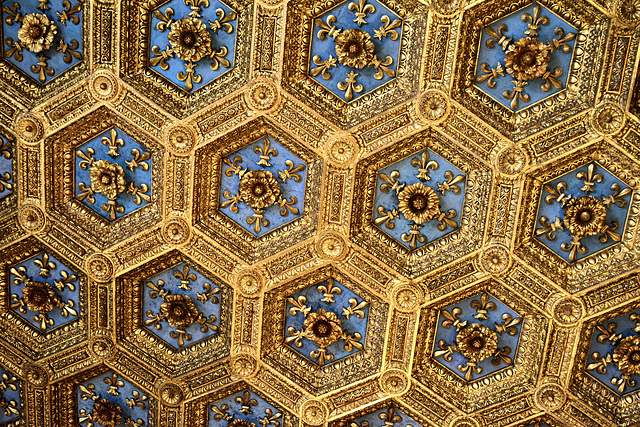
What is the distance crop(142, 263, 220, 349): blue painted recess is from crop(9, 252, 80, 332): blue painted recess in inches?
52.6

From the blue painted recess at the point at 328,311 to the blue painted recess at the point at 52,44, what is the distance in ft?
18.4

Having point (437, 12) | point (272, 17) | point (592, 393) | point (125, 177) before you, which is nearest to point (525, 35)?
point (437, 12)

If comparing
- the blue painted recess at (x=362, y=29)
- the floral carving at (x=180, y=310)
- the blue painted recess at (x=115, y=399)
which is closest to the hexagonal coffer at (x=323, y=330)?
the floral carving at (x=180, y=310)

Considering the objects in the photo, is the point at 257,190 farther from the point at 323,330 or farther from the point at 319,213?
the point at 323,330

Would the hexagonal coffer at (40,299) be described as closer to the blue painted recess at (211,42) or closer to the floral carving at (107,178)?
the floral carving at (107,178)

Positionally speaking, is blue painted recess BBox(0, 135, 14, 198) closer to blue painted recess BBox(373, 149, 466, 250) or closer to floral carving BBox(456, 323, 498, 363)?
blue painted recess BBox(373, 149, 466, 250)

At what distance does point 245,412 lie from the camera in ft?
38.5

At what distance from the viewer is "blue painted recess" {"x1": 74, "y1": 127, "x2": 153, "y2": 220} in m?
11.0

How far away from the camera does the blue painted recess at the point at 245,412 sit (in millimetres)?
11664

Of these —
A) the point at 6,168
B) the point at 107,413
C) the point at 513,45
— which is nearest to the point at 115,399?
the point at 107,413

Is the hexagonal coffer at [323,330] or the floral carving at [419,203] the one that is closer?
the floral carving at [419,203]

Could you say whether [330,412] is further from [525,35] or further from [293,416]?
[525,35]

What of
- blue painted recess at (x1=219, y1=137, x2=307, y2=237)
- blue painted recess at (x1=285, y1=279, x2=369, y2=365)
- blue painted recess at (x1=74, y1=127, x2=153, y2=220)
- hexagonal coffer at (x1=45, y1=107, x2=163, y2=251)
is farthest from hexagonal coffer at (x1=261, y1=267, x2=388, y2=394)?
blue painted recess at (x1=74, y1=127, x2=153, y2=220)

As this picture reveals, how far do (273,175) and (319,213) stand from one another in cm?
104
